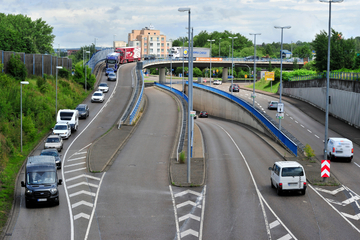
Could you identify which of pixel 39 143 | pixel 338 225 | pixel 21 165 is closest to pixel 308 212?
pixel 338 225

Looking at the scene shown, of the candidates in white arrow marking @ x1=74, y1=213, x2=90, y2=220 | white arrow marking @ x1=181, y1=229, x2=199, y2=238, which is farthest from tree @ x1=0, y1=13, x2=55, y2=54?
white arrow marking @ x1=181, y1=229, x2=199, y2=238

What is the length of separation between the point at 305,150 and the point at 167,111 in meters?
28.0

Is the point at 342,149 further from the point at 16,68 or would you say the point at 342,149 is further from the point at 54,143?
the point at 16,68

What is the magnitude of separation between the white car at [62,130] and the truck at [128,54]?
214ft

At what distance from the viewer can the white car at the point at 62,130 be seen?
4081 cm

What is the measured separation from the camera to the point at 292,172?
24.1 m

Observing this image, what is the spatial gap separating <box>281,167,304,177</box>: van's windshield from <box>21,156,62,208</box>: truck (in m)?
12.5

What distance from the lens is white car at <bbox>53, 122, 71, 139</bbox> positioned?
40.8m

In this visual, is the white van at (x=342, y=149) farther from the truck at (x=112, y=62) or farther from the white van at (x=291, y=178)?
the truck at (x=112, y=62)

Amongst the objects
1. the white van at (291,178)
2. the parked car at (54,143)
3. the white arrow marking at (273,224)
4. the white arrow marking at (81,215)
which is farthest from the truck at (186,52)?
the white arrow marking at (273,224)

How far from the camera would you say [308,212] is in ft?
69.9

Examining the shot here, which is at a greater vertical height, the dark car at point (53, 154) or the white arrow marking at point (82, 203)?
the dark car at point (53, 154)

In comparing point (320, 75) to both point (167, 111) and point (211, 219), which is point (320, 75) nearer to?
point (167, 111)

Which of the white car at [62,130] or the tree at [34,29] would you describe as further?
the tree at [34,29]
